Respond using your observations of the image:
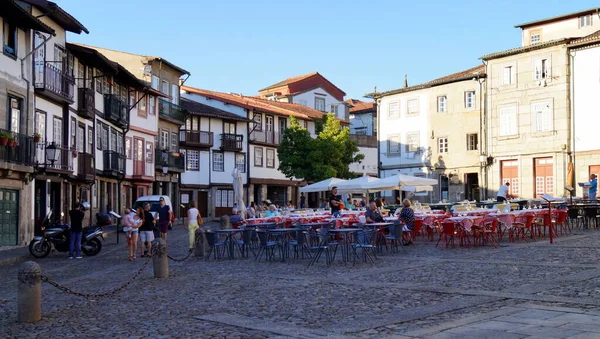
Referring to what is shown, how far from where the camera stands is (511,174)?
144ft

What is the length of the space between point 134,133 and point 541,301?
119ft

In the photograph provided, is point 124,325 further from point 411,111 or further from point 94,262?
point 411,111

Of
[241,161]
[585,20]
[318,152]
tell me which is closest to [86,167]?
[318,152]

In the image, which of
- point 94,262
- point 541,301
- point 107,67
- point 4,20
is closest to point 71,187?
point 107,67

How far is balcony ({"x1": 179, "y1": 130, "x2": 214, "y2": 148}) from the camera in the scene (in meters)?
54.7

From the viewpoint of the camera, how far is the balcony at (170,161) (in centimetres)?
4797

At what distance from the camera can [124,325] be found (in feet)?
30.9

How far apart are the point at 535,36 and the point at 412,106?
9.46m

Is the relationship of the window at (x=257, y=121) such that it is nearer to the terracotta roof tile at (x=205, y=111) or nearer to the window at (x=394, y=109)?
the terracotta roof tile at (x=205, y=111)

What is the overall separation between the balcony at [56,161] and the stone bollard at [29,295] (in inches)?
682

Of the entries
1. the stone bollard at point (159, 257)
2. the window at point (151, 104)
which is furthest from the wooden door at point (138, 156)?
the stone bollard at point (159, 257)

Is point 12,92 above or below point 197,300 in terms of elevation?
above

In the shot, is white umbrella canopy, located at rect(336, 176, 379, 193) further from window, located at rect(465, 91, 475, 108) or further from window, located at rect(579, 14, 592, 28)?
window, located at rect(579, 14, 592, 28)

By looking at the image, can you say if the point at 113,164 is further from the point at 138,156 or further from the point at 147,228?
the point at 147,228
